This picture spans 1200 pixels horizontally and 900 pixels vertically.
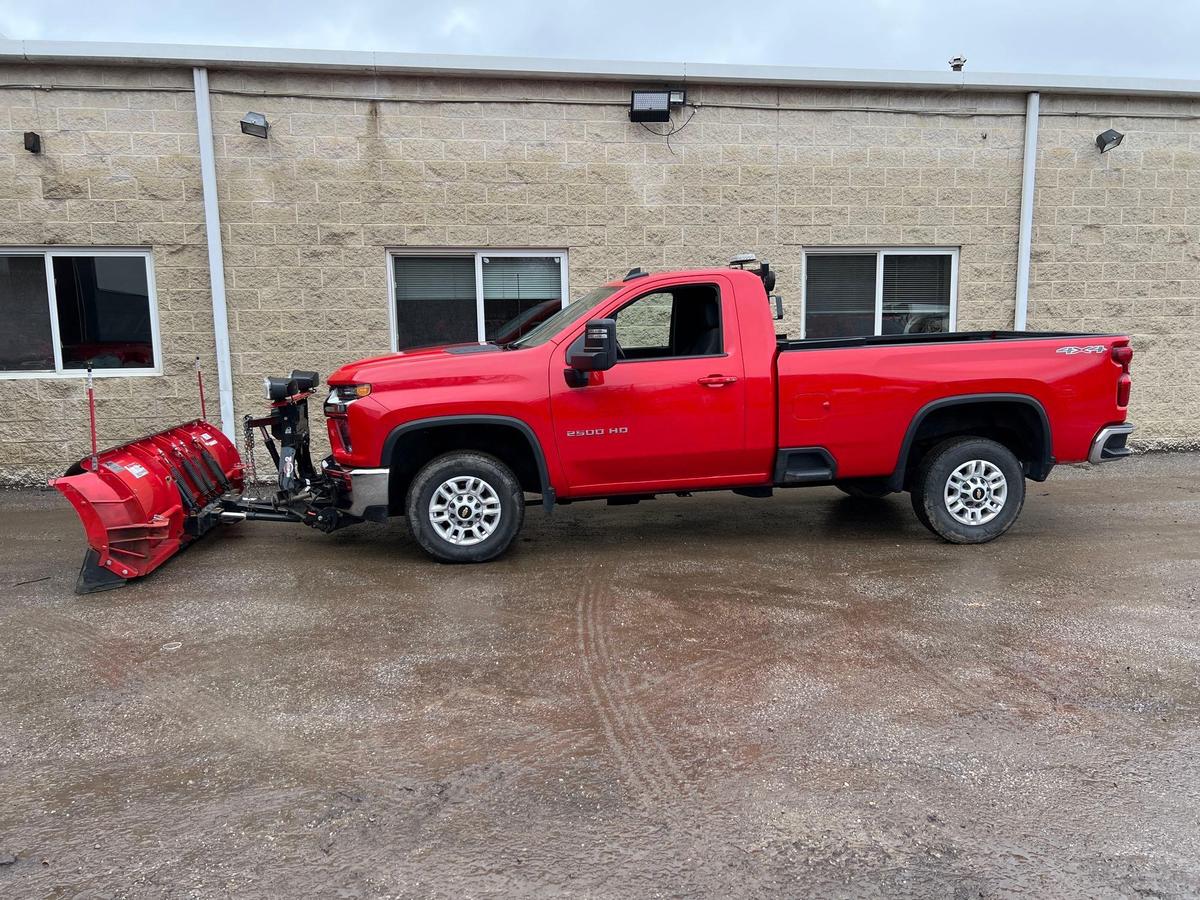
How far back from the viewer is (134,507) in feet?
19.1

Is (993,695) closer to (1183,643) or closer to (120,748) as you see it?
(1183,643)

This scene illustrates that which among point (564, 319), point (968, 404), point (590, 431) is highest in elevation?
point (564, 319)

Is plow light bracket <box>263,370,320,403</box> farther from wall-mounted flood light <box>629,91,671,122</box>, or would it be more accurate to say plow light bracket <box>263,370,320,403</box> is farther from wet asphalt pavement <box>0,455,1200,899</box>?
wall-mounted flood light <box>629,91,671,122</box>

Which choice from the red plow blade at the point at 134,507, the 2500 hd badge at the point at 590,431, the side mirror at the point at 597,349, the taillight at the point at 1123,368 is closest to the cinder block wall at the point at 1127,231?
the taillight at the point at 1123,368

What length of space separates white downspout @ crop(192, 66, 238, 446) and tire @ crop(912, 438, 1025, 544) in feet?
23.0

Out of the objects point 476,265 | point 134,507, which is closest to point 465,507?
point 134,507

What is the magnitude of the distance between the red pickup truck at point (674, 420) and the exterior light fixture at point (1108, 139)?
4909mm

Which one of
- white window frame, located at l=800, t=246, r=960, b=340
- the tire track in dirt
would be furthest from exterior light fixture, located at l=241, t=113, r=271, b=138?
the tire track in dirt

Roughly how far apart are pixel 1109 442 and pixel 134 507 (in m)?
6.95

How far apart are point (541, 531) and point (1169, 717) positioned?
478 cm

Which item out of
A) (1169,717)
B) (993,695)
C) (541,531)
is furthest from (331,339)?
(1169,717)

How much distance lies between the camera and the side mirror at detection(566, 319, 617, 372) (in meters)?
5.84

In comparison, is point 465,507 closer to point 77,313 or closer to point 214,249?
point 214,249

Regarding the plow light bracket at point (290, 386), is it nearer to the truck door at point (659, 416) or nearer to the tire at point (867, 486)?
the truck door at point (659, 416)
